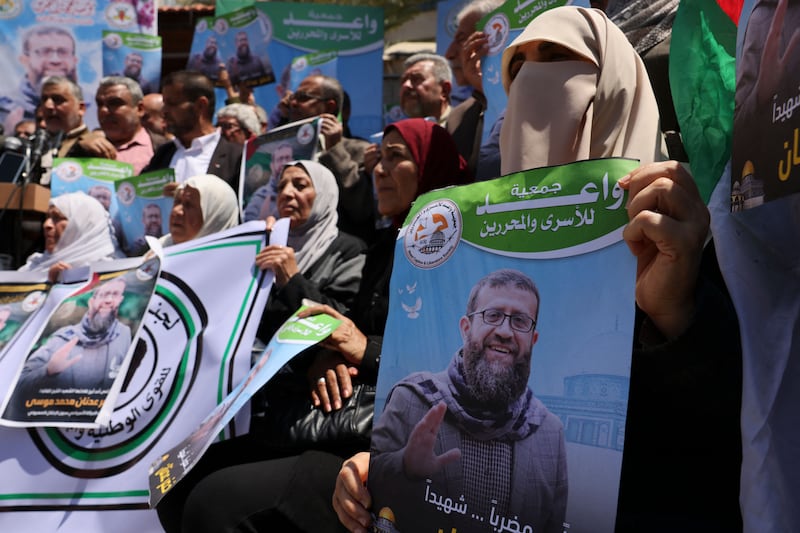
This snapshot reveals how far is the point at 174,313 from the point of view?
9.15 ft

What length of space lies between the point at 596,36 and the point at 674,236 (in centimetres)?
76

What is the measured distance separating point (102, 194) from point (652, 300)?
3.87 m

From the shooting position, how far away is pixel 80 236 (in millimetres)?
4023

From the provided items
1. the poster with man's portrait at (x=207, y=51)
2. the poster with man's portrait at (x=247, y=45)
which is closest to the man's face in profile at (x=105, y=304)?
the poster with man's portrait at (x=247, y=45)

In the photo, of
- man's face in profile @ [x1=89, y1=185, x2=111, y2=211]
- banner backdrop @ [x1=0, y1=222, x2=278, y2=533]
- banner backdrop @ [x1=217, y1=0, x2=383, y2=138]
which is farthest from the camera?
banner backdrop @ [x1=217, y1=0, x2=383, y2=138]

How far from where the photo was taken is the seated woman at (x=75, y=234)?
12.9ft

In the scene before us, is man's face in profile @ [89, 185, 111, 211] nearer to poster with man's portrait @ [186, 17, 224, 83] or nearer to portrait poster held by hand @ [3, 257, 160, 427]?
portrait poster held by hand @ [3, 257, 160, 427]

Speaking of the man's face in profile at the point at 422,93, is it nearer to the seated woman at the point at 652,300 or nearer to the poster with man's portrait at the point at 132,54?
the seated woman at the point at 652,300

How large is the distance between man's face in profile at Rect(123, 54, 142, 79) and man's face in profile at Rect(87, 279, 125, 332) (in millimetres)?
5273

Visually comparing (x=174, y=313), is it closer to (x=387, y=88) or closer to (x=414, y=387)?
(x=414, y=387)

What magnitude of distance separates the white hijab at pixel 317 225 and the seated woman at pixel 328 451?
1.01ft

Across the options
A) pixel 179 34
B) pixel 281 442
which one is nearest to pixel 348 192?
pixel 281 442

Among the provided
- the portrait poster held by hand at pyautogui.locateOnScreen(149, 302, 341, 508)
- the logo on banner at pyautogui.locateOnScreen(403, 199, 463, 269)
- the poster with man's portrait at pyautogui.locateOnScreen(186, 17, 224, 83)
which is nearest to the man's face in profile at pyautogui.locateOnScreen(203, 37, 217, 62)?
the poster with man's portrait at pyautogui.locateOnScreen(186, 17, 224, 83)

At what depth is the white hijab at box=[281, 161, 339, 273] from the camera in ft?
9.94
